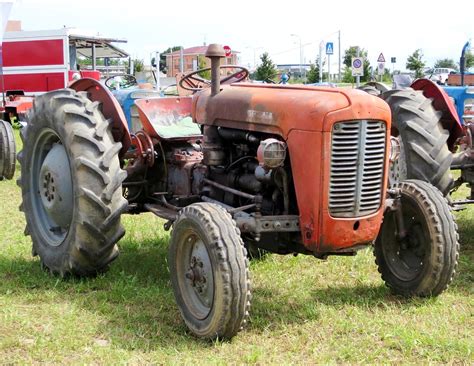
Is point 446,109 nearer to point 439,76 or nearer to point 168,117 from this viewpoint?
point 168,117

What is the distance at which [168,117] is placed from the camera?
19.8ft

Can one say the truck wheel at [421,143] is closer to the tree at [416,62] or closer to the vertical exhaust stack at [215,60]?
the vertical exhaust stack at [215,60]

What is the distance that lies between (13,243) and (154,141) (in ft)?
6.16

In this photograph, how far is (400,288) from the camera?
4.84 metres

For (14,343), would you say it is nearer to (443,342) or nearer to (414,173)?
(443,342)

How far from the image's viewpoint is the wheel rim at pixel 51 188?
207 inches

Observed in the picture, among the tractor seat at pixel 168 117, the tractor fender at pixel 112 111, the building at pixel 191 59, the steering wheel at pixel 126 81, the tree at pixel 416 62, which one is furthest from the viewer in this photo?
the tree at pixel 416 62

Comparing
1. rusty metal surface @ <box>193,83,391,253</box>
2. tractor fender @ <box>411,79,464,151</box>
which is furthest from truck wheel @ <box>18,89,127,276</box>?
tractor fender @ <box>411,79,464,151</box>

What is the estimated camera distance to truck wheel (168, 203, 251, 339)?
3.87 m

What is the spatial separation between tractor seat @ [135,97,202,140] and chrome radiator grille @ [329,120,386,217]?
1.98 meters

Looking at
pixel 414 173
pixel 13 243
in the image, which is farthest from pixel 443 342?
pixel 13 243

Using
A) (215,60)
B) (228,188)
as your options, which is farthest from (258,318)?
(215,60)

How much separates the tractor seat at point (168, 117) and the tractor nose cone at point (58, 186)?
2.57ft

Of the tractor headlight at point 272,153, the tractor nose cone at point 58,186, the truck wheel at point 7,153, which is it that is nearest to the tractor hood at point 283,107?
the tractor headlight at point 272,153
